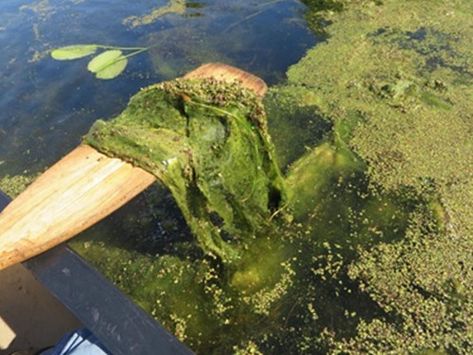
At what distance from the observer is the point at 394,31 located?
3752 mm

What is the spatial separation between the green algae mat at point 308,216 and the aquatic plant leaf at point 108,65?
1.40 metres

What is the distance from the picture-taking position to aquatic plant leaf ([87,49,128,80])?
12.3ft

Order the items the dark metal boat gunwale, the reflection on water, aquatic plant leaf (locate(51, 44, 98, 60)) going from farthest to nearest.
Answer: aquatic plant leaf (locate(51, 44, 98, 60))
the reflection on water
the dark metal boat gunwale

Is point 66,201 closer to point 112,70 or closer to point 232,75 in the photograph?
point 232,75

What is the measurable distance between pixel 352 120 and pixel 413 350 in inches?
61.7

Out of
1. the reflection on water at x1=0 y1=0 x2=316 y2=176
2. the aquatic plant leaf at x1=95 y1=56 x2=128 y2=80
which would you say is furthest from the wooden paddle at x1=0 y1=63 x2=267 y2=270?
the aquatic plant leaf at x1=95 y1=56 x2=128 y2=80

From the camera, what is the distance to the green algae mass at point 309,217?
1989 millimetres

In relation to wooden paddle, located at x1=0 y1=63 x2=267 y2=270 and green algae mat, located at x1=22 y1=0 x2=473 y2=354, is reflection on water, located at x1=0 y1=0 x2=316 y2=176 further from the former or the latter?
wooden paddle, located at x1=0 y1=63 x2=267 y2=270

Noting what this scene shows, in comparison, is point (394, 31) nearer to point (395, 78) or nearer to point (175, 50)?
point (395, 78)

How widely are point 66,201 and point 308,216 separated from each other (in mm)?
1262

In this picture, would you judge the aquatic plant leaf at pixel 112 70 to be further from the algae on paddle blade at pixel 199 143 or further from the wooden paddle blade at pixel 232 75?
the algae on paddle blade at pixel 199 143

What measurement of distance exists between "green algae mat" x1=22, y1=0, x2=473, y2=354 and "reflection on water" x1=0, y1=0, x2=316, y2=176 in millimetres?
873

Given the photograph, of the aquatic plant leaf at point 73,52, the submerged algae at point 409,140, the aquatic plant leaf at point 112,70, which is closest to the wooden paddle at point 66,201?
the submerged algae at point 409,140

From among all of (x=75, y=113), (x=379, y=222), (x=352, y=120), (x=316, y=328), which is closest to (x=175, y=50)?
(x=75, y=113)
